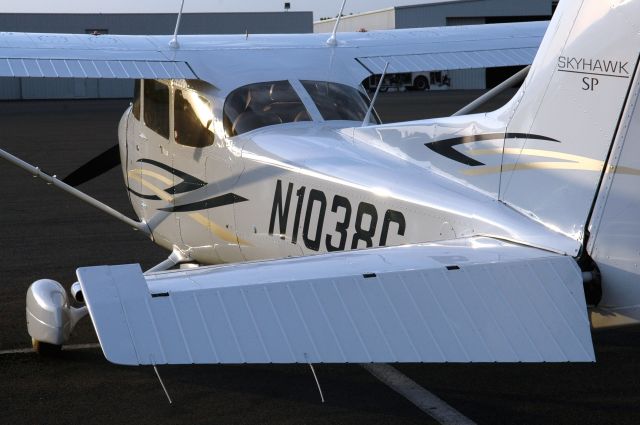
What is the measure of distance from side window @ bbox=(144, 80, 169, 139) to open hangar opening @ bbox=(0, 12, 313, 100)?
142 feet

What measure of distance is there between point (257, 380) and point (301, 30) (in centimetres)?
5085

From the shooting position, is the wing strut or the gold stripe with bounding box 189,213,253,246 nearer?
the gold stripe with bounding box 189,213,253,246

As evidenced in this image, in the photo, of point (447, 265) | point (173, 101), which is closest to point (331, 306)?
point (447, 265)

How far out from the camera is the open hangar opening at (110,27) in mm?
52375

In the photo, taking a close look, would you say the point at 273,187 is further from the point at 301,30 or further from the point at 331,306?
the point at 301,30

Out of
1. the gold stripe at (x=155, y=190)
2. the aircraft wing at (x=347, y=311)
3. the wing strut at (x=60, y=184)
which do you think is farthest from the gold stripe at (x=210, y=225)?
the aircraft wing at (x=347, y=311)

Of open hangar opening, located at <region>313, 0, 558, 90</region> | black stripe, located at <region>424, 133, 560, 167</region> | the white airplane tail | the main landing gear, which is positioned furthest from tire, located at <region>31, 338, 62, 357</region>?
open hangar opening, located at <region>313, 0, 558, 90</region>

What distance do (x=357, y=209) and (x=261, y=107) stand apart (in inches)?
70.7

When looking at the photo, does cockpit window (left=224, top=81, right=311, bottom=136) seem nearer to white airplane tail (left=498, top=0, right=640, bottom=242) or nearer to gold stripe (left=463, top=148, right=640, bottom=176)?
Result: gold stripe (left=463, top=148, right=640, bottom=176)

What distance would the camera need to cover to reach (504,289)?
4.24m

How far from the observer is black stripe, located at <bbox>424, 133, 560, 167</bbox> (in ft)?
16.4

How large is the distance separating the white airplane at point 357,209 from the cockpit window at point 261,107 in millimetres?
11

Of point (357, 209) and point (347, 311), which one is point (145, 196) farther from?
point (347, 311)

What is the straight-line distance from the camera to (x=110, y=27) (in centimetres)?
5509
